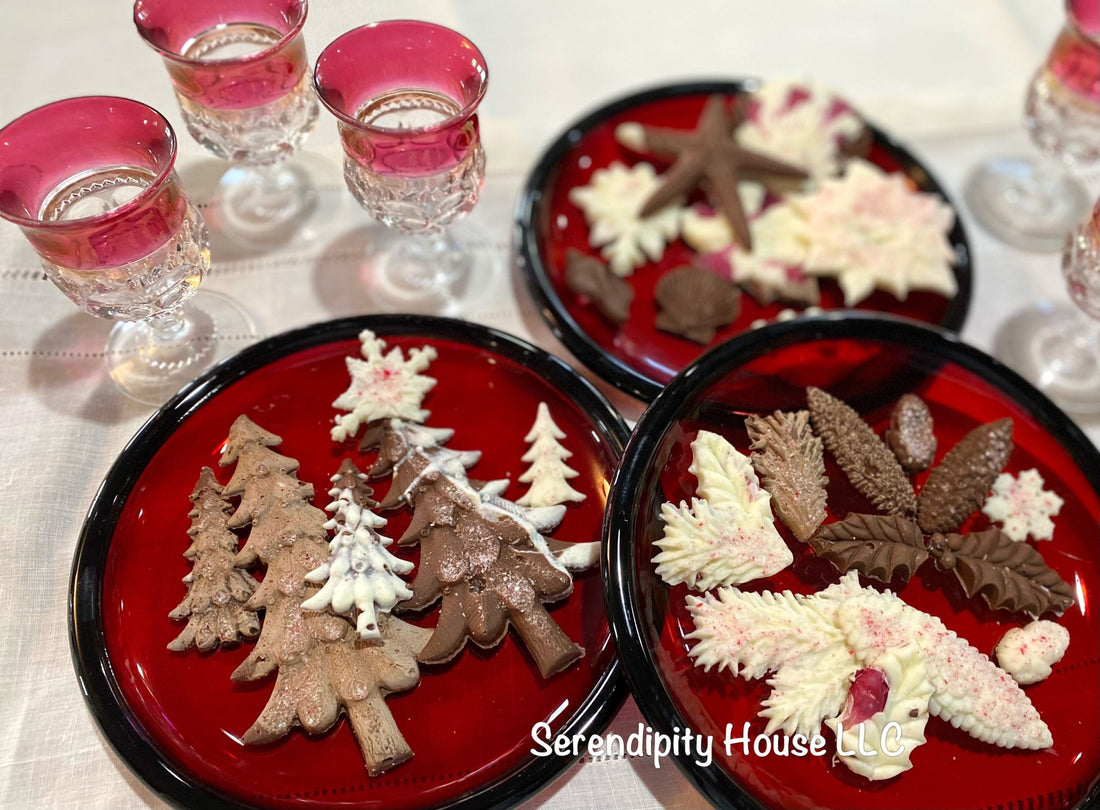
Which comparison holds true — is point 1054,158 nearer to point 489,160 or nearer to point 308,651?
point 489,160

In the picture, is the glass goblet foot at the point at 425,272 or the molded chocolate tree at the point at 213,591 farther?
the glass goblet foot at the point at 425,272

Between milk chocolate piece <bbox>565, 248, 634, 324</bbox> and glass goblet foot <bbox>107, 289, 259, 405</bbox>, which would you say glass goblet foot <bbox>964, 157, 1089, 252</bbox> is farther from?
glass goblet foot <bbox>107, 289, 259, 405</bbox>

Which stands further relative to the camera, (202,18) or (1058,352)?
(1058,352)

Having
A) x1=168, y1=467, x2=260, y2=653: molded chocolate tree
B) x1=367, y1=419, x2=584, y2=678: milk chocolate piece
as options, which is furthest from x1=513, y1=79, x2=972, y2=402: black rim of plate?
x1=168, y1=467, x2=260, y2=653: molded chocolate tree

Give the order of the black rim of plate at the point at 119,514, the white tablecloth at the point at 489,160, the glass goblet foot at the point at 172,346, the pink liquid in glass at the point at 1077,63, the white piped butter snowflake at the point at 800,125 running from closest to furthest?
the black rim of plate at the point at 119,514 < the white tablecloth at the point at 489,160 < the glass goblet foot at the point at 172,346 < the pink liquid in glass at the point at 1077,63 < the white piped butter snowflake at the point at 800,125

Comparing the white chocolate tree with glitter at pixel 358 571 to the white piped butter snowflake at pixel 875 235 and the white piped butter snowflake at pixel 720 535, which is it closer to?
the white piped butter snowflake at pixel 720 535

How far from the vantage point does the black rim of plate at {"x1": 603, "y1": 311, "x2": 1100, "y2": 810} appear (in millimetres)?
708

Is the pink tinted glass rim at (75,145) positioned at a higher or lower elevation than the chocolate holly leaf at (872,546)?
higher

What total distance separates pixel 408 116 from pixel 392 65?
0.05 metres

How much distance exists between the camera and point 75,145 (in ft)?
2.67

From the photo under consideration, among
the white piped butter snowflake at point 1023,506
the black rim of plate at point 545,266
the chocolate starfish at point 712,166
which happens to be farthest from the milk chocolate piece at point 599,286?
the white piped butter snowflake at point 1023,506

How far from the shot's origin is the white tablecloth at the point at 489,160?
0.81m

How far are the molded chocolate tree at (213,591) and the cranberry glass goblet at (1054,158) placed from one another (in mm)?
1185

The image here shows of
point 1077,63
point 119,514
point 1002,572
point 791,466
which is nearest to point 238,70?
point 119,514
